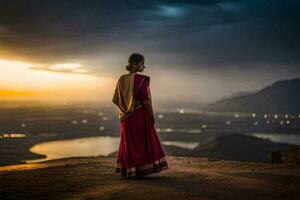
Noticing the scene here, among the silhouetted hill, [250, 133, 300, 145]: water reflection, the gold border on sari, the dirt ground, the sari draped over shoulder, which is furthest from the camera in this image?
[250, 133, 300, 145]: water reflection

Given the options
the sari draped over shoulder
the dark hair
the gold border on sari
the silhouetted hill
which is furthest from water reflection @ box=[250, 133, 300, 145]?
the dark hair

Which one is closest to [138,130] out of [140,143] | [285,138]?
[140,143]

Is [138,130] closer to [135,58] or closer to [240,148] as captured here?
[135,58]

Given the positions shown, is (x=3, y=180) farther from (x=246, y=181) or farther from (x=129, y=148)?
(x=246, y=181)

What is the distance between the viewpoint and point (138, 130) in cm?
784

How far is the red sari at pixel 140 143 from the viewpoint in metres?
7.73

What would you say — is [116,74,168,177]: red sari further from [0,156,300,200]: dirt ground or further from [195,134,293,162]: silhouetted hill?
[195,134,293,162]: silhouetted hill

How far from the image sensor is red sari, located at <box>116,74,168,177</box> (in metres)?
7.73

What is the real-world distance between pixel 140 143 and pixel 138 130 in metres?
0.26

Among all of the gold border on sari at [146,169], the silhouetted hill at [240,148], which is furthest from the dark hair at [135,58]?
the silhouetted hill at [240,148]

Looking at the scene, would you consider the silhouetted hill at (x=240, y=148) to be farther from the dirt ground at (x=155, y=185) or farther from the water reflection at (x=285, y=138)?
the dirt ground at (x=155, y=185)

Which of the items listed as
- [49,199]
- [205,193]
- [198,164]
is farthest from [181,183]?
[198,164]

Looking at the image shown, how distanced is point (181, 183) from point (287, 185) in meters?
1.85

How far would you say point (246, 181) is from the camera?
279 inches
